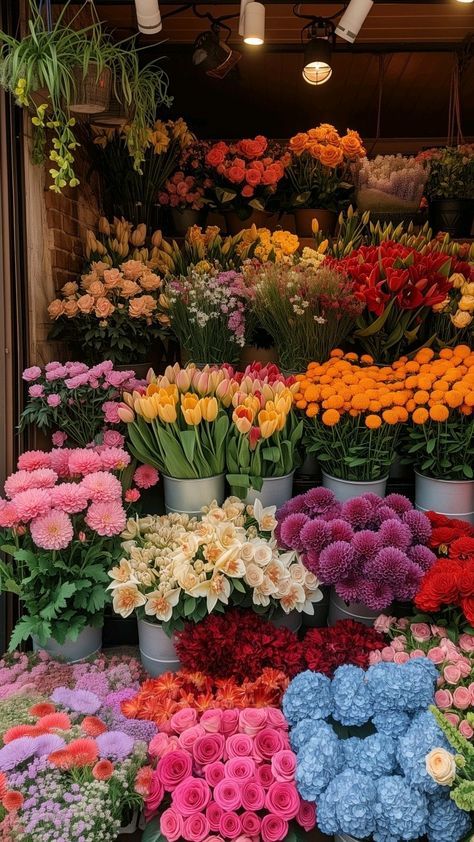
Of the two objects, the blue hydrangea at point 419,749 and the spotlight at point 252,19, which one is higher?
the spotlight at point 252,19

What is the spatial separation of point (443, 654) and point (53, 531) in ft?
3.12

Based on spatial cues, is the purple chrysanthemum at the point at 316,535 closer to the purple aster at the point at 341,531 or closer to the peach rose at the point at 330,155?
the purple aster at the point at 341,531

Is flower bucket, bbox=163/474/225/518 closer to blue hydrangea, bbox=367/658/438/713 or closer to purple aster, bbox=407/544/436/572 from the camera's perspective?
purple aster, bbox=407/544/436/572

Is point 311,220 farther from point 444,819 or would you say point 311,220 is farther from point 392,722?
point 444,819

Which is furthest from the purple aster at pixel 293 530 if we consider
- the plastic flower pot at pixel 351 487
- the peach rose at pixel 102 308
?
the peach rose at pixel 102 308

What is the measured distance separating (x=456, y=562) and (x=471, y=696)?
0.32 m

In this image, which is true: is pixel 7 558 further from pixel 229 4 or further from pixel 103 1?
pixel 229 4

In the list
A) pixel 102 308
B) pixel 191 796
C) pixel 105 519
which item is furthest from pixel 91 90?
pixel 191 796

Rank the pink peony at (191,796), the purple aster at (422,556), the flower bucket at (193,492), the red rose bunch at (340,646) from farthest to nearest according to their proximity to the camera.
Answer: the flower bucket at (193,492) < the purple aster at (422,556) < the red rose bunch at (340,646) < the pink peony at (191,796)

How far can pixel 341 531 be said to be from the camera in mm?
1550

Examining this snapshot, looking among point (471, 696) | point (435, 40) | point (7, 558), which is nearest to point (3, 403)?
point (7, 558)

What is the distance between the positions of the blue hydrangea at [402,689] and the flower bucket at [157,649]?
577 mm

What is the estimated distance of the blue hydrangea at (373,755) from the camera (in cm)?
112

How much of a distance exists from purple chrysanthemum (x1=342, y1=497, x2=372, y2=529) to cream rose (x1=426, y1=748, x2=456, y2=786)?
0.62 m
